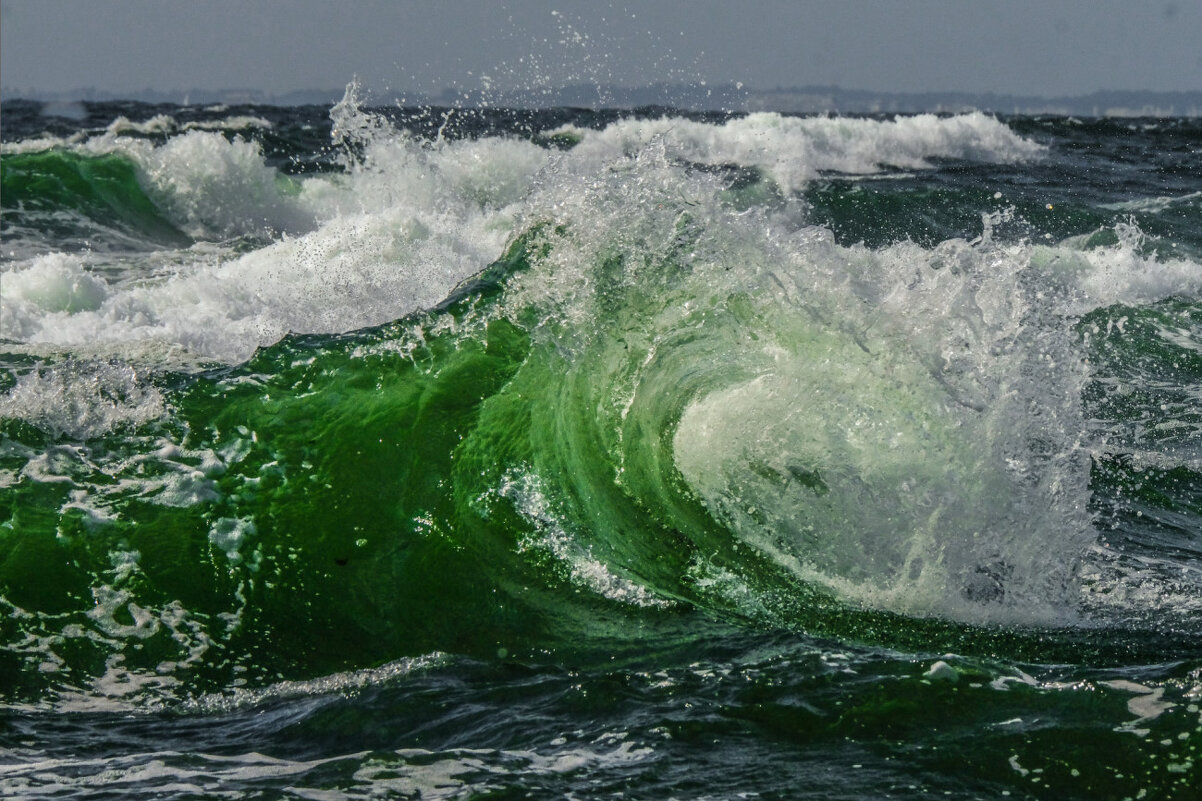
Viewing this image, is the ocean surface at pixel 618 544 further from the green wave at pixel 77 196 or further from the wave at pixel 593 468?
the green wave at pixel 77 196

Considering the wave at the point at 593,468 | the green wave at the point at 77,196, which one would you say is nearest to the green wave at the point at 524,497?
the wave at the point at 593,468

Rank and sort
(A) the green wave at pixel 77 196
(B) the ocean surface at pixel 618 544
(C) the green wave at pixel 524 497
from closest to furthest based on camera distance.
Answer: (B) the ocean surface at pixel 618 544
(C) the green wave at pixel 524 497
(A) the green wave at pixel 77 196

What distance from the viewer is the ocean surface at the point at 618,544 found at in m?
2.84

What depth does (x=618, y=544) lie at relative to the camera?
160 inches

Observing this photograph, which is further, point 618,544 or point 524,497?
point 524,497

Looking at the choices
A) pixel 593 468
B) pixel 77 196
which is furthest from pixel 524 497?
pixel 77 196

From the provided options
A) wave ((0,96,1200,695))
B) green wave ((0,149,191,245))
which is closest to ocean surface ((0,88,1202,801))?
wave ((0,96,1200,695))

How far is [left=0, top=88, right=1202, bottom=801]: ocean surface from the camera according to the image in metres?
2.84

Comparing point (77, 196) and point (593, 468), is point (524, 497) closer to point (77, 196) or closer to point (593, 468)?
point (593, 468)

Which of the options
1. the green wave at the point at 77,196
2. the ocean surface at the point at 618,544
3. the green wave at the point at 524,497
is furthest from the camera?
the green wave at the point at 77,196

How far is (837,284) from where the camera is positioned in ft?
13.7

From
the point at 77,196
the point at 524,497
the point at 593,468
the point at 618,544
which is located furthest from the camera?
the point at 77,196

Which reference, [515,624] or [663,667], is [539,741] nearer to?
[663,667]

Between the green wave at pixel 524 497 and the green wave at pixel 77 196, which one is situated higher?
the green wave at pixel 77 196
